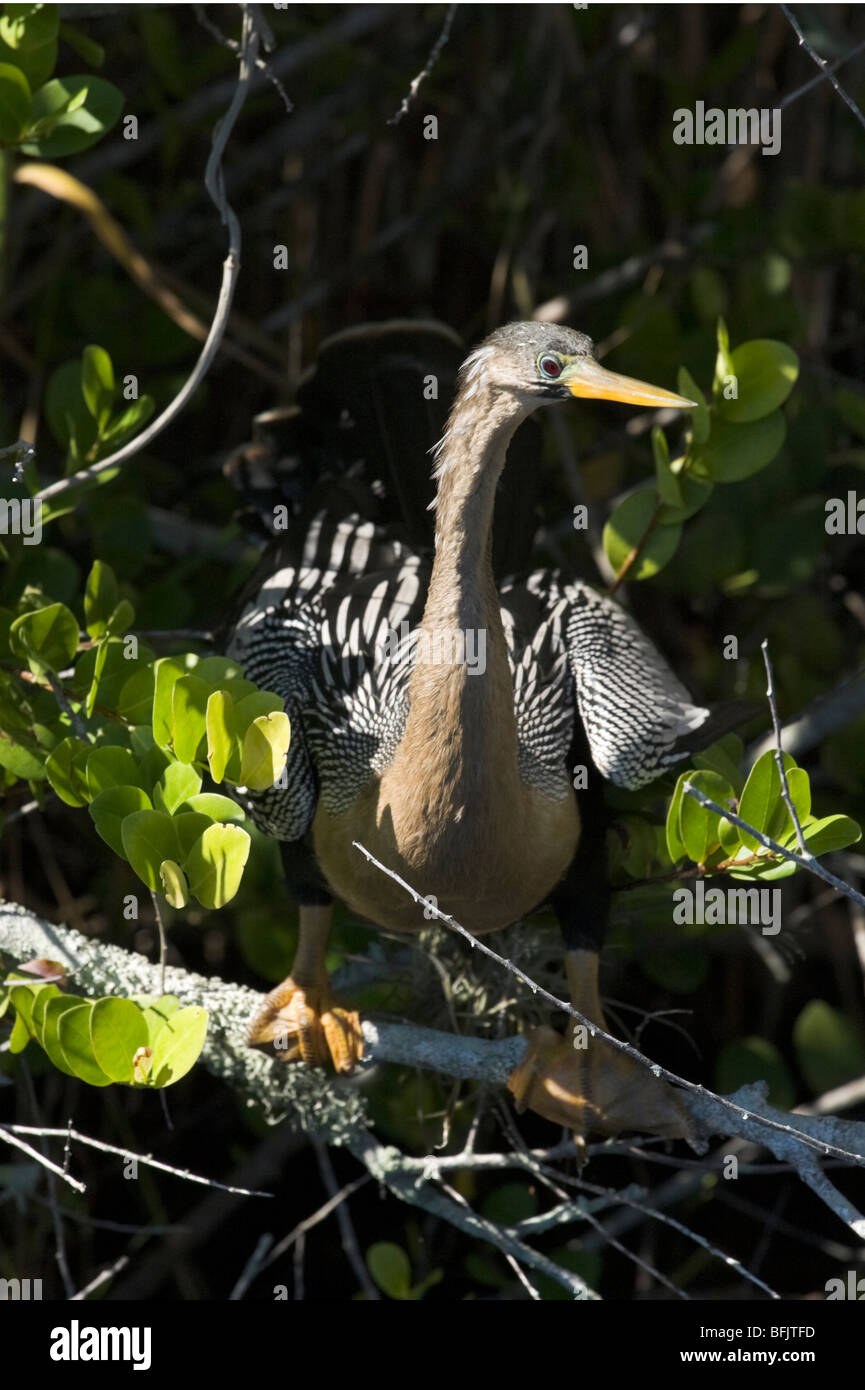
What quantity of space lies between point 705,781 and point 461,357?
1149 mm

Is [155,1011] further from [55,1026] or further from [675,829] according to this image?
[675,829]

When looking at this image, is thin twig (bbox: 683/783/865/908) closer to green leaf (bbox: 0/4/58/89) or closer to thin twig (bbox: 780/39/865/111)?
thin twig (bbox: 780/39/865/111)

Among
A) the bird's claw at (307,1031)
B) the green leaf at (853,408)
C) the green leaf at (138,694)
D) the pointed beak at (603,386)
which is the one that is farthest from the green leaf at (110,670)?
the green leaf at (853,408)

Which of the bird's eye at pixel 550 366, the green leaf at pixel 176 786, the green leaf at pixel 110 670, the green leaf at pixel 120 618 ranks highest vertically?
the bird's eye at pixel 550 366

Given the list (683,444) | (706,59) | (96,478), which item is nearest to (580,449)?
(683,444)

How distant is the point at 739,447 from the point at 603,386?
47 cm

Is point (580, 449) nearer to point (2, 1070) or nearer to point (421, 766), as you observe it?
point (421, 766)

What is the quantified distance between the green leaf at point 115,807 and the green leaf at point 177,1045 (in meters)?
0.21

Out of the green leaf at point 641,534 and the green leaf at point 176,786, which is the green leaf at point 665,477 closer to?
Answer: the green leaf at point 641,534

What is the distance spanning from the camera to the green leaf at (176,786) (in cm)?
177

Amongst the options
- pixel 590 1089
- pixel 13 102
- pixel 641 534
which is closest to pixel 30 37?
pixel 13 102

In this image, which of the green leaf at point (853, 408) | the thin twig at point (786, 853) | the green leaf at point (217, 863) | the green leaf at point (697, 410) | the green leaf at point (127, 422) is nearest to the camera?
the thin twig at point (786, 853)

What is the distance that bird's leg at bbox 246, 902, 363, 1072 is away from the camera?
2297mm

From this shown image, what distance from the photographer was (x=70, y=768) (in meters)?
1.90
